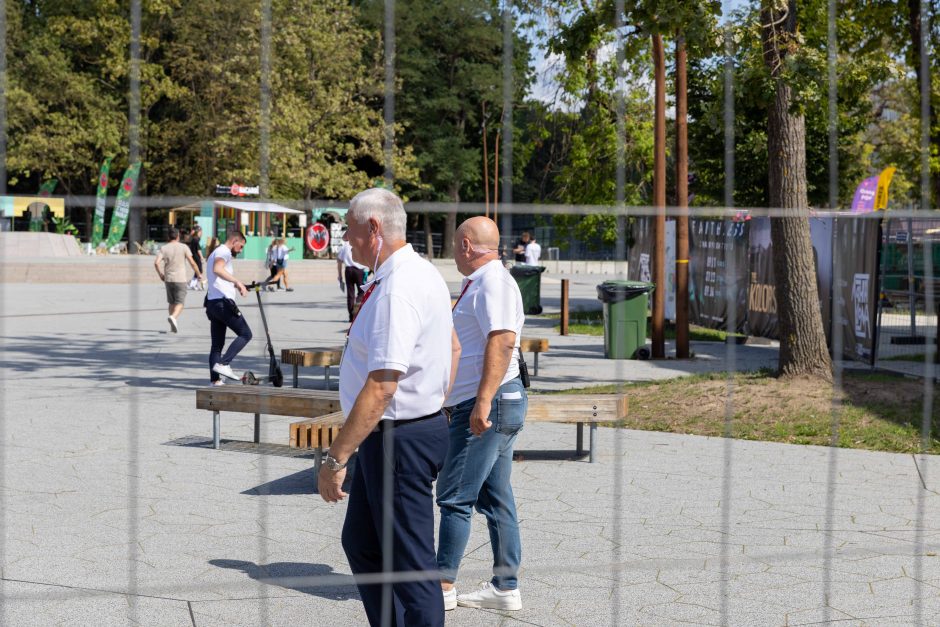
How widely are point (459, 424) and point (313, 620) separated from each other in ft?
2.84

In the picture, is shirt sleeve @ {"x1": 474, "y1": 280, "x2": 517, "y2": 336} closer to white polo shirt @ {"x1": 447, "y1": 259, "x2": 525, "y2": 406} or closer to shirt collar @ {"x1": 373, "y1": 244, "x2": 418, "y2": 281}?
white polo shirt @ {"x1": 447, "y1": 259, "x2": 525, "y2": 406}

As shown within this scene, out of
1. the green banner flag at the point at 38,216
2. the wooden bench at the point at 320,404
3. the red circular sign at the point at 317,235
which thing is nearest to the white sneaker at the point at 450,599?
the wooden bench at the point at 320,404

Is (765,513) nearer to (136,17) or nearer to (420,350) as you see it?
(420,350)

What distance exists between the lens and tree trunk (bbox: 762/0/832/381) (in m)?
9.54

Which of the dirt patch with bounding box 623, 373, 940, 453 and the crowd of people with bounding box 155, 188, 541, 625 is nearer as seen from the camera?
the crowd of people with bounding box 155, 188, 541, 625

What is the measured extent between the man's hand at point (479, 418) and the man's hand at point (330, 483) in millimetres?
801

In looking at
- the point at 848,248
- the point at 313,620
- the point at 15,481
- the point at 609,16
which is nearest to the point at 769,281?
the point at 848,248

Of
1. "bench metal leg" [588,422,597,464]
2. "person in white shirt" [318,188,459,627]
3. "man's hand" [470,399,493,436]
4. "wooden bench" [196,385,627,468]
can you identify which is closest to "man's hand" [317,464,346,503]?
"person in white shirt" [318,188,459,627]

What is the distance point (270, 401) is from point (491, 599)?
2.86m

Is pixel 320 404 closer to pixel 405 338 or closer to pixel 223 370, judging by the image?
pixel 405 338

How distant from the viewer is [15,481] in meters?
6.12

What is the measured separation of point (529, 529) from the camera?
5.36 m

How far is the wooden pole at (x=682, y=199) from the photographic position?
40.3ft

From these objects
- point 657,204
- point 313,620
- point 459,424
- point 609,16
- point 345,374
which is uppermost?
point 609,16
